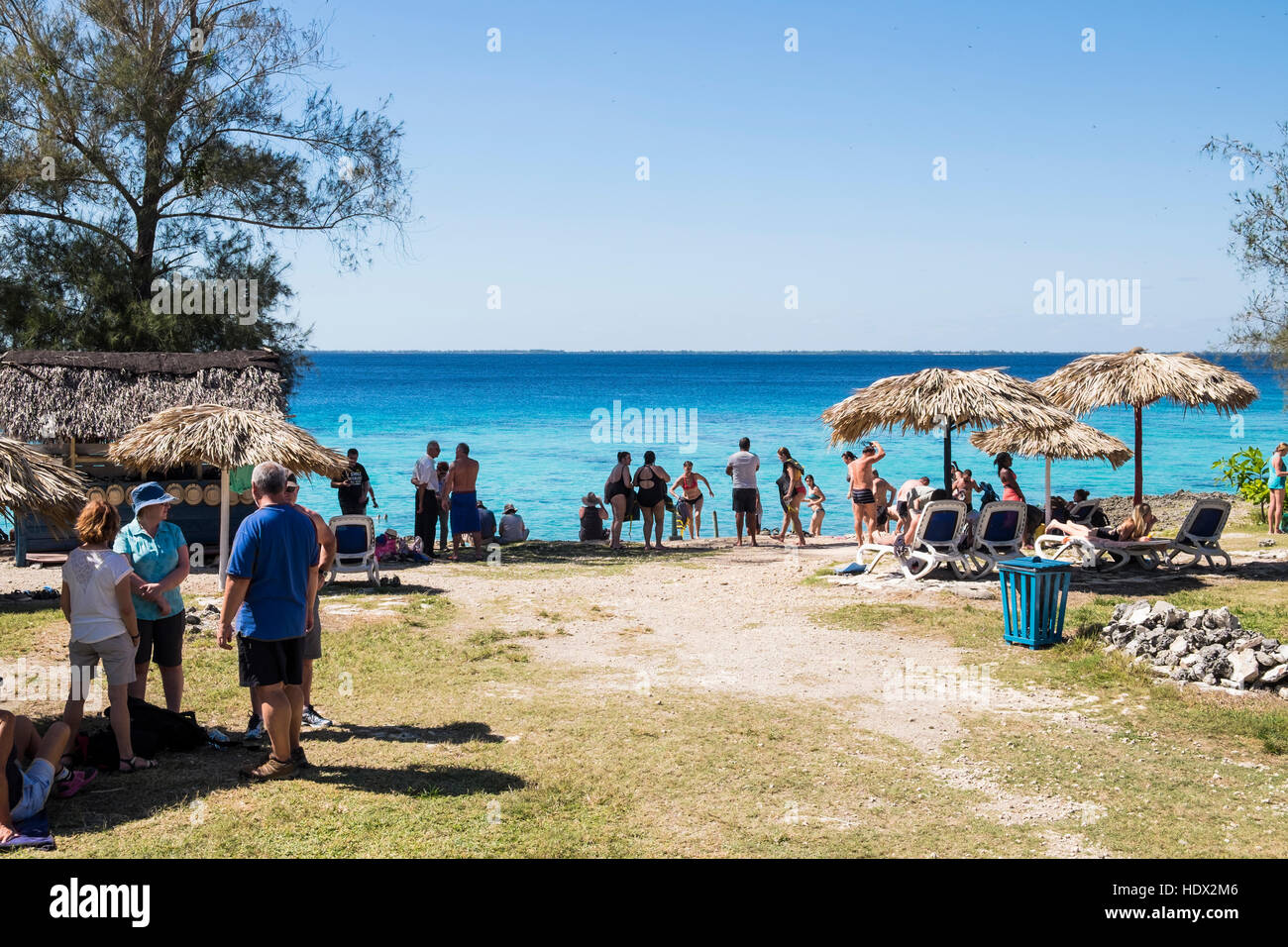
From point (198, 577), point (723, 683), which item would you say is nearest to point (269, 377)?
point (198, 577)

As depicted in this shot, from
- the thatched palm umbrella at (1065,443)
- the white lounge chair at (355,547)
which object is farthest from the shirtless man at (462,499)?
the thatched palm umbrella at (1065,443)

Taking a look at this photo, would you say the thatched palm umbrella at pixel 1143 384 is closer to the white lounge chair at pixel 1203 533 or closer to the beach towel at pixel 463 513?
the white lounge chair at pixel 1203 533

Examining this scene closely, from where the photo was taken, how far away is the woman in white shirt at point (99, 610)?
5844 millimetres

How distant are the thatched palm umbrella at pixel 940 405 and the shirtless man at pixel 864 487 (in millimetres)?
2023

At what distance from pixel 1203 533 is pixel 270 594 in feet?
38.7

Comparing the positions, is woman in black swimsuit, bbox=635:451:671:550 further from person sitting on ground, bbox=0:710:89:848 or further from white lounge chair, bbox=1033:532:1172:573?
person sitting on ground, bbox=0:710:89:848

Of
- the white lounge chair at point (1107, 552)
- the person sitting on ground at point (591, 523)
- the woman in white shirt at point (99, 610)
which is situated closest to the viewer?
the woman in white shirt at point (99, 610)

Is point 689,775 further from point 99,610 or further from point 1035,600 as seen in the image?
point 1035,600

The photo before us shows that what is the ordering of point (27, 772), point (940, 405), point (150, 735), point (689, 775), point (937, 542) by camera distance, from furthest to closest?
point (940, 405), point (937, 542), point (150, 735), point (689, 775), point (27, 772)

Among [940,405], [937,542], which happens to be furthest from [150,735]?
[940,405]

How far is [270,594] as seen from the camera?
573 cm

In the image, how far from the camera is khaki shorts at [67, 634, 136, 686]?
591 centimetres

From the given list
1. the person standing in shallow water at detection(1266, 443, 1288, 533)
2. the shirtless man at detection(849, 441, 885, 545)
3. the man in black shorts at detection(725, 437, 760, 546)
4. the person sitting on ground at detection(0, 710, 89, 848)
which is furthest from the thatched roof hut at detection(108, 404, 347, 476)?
the person standing in shallow water at detection(1266, 443, 1288, 533)

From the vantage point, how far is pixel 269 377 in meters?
15.0
